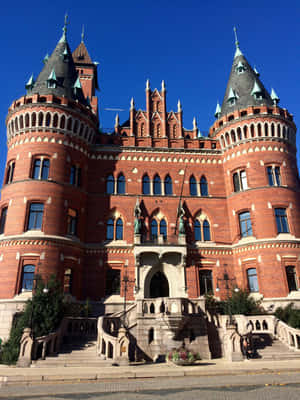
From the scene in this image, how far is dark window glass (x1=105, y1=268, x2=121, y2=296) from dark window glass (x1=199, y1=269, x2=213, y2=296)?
22.7 feet

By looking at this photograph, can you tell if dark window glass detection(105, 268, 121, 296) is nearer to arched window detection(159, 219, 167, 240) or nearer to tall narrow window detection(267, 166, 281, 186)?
arched window detection(159, 219, 167, 240)

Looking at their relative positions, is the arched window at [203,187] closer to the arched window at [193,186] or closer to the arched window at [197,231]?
the arched window at [193,186]

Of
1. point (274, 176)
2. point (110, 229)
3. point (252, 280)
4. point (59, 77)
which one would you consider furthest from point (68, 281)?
point (274, 176)

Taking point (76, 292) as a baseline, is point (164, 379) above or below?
below

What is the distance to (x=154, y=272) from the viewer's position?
27609 millimetres

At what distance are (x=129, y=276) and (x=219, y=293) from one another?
7579mm

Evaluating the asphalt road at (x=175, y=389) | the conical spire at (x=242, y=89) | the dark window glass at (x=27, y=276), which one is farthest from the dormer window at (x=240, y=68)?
the asphalt road at (x=175, y=389)

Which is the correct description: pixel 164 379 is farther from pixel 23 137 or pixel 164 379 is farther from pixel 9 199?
pixel 23 137

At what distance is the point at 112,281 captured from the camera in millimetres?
27312

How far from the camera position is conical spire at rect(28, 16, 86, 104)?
30.3 metres

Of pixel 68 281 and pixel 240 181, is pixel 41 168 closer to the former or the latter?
pixel 68 281

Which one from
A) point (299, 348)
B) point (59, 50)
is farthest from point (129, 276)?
point (59, 50)

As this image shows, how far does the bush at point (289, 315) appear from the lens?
2217 cm

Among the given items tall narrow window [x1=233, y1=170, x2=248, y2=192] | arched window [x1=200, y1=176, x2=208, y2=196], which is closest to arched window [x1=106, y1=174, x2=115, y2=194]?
arched window [x1=200, y1=176, x2=208, y2=196]
